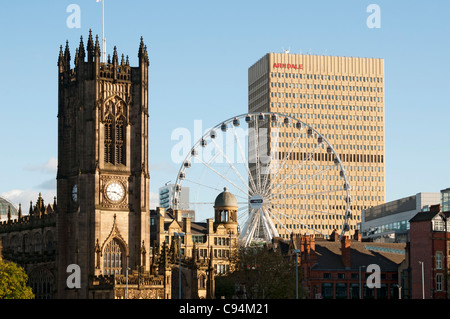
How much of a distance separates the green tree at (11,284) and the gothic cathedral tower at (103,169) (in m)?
17.2

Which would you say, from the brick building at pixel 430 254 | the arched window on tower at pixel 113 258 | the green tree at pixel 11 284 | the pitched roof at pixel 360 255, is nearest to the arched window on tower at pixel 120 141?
the arched window on tower at pixel 113 258

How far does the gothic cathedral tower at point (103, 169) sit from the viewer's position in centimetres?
15488

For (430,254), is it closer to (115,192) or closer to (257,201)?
(257,201)

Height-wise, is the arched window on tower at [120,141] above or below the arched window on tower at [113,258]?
above

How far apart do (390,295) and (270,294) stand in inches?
1081

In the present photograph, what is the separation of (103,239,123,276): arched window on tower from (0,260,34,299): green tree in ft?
62.5

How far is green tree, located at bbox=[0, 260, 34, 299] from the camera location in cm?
13200

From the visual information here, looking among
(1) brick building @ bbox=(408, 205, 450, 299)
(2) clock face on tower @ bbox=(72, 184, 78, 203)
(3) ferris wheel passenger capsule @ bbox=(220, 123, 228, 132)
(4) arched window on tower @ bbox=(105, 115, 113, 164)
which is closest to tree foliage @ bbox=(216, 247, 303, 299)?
(1) brick building @ bbox=(408, 205, 450, 299)

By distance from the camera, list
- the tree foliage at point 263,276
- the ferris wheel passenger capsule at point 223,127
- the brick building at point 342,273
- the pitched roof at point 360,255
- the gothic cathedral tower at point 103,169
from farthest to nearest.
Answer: the ferris wheel passenger capsule at point 223,127
the pitched roof at point 360,255
the brick building at point 342,273
the gothic cathedral tower at point 103,169
the tree foliage at point 263,276

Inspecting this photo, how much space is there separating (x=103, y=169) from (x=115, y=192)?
388 cm

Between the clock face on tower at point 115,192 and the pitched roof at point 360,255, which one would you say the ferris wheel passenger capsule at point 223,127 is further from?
the clock face on tower at point 115,192

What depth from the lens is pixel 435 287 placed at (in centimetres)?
15188

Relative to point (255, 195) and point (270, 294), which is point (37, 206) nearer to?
point (255, 195)

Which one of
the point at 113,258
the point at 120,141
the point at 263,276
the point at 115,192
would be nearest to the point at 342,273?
the point at 263,276
